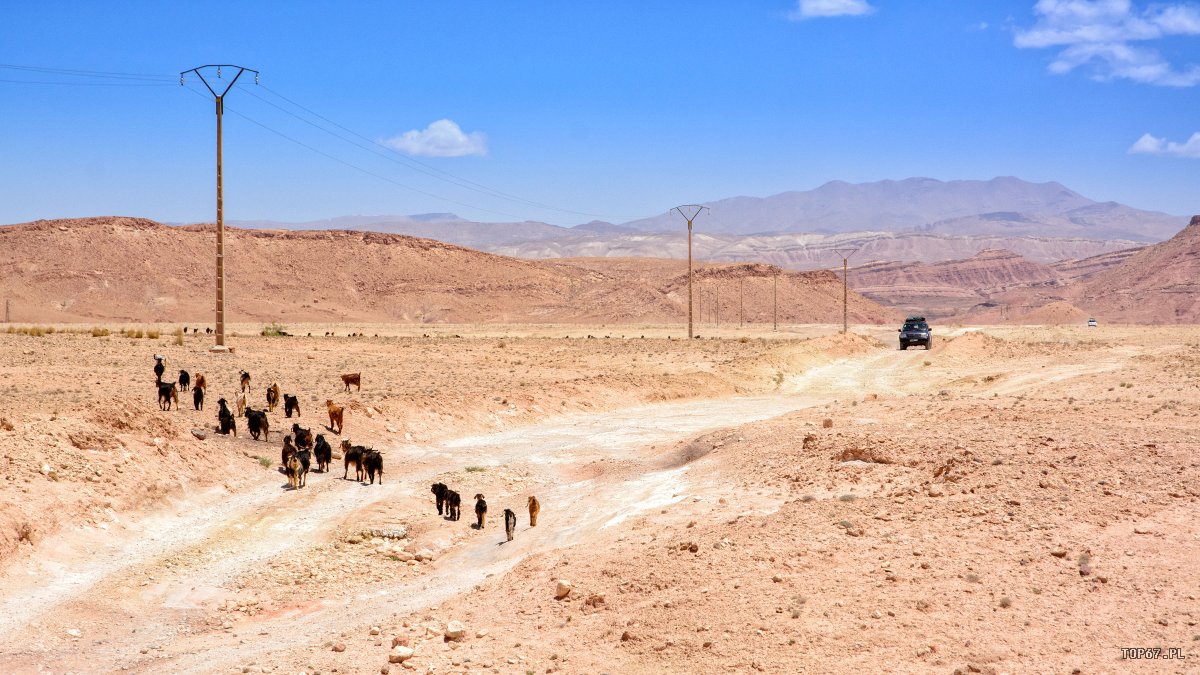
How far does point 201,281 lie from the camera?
126688 mm

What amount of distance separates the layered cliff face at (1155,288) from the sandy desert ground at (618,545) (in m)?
154

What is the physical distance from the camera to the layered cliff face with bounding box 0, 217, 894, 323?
117812mm

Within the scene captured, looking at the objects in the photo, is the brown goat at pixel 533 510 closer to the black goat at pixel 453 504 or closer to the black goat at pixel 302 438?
the black goat at pixel 453 504

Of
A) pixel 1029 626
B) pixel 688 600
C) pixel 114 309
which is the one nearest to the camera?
pixel 1029 626

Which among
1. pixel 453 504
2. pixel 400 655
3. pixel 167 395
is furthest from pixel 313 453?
pixel 400 655

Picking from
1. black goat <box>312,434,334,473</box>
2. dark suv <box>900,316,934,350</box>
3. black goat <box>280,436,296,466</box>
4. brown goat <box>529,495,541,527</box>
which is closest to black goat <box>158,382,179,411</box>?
black goat <box>280,436,296,466</box>

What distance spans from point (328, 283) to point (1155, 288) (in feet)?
453

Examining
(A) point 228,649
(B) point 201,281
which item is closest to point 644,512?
(A) point 228,649

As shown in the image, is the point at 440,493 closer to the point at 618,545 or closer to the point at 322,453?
the point at 322,453

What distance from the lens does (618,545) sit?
13.3 m

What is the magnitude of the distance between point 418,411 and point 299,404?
9.89 feet

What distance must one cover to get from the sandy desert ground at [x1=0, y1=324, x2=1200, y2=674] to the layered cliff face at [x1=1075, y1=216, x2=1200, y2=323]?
15437 cm

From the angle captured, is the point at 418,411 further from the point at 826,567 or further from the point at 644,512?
the point at 826,567

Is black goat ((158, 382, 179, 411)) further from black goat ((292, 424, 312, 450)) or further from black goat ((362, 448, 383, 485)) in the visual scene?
black goat ((362, 448, 383, 485))
